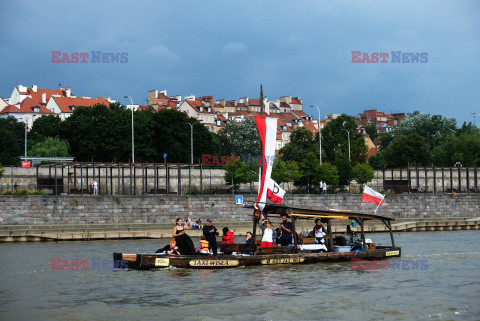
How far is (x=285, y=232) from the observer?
2980 centimetres

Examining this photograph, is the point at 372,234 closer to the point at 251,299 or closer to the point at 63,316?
the point at 251,299

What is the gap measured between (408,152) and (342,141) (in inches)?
392

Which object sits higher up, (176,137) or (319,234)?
(176,137)

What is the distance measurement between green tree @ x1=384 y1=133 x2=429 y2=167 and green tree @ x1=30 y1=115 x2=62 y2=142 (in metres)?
49.8

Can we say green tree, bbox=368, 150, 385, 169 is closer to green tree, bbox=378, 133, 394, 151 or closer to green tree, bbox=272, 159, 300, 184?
green tree, bbox=378, 133, 394, 151

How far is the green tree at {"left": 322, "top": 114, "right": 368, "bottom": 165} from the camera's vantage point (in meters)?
99.5

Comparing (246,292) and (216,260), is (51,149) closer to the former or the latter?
(216,260)

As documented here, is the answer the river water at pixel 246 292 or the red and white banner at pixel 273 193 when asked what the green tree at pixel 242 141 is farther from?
the red and white banner at pixel 273 193

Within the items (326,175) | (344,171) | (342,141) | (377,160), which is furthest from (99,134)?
(377,160)

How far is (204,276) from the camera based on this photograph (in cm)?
2625

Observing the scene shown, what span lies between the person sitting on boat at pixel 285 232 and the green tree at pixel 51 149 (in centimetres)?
6258

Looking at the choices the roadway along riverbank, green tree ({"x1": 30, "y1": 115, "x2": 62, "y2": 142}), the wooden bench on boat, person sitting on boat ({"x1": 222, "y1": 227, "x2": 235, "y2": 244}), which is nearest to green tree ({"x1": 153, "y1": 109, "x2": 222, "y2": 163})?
green tree ({"x1": 30, "y1": 115, "x2": 62, "y2": 142})

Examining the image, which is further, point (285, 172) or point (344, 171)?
point (344, 171)

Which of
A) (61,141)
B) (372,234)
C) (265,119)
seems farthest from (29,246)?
(61,141)
